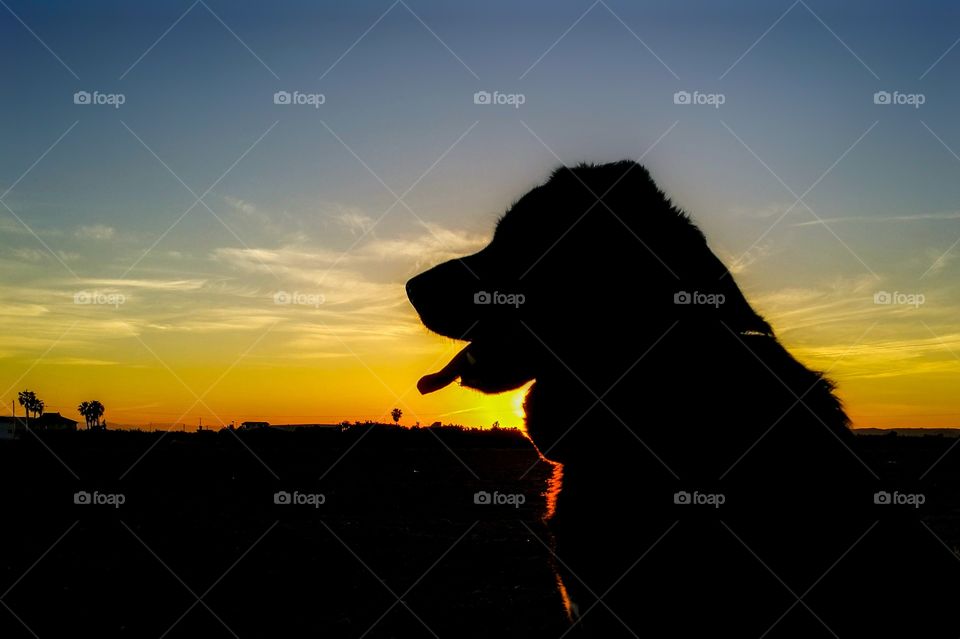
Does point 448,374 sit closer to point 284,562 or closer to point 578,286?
point 578,286

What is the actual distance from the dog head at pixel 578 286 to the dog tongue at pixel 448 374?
13 millimetres

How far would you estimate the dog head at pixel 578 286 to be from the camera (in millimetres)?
2725

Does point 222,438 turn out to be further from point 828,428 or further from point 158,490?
point 828,428

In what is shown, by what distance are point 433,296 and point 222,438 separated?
11140 centimetres

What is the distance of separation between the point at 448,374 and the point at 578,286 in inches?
43.2

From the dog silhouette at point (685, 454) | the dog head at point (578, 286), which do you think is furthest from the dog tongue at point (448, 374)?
the dog silhouette at point (685, 454)

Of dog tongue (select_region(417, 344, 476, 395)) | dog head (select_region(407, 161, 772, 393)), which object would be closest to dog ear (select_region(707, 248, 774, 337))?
dog head (select_region(407, 161, 772, 393))

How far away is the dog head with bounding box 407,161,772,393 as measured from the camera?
272 cm

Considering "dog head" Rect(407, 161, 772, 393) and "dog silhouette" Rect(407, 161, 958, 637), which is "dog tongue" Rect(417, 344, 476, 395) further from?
"dog silhouette" Rect(407, 161, 958, 637)

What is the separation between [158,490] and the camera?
35.9 meters

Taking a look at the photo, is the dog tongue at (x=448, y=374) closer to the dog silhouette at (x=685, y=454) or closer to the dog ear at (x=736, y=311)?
the dog silhouette at (x=685, y=454)

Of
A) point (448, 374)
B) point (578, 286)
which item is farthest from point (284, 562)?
point (578, 286)

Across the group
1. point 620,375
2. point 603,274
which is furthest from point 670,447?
point 603,274

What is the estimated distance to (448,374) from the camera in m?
3.75
